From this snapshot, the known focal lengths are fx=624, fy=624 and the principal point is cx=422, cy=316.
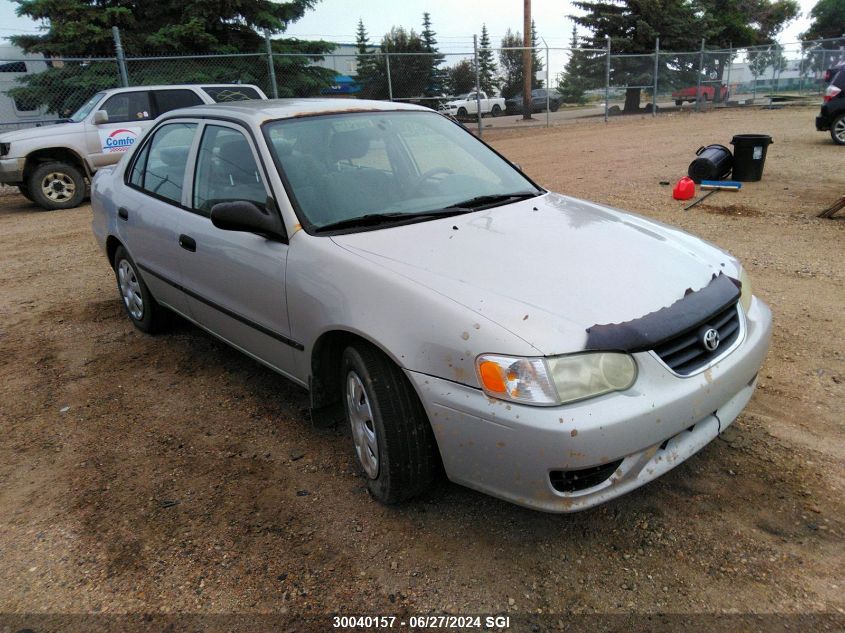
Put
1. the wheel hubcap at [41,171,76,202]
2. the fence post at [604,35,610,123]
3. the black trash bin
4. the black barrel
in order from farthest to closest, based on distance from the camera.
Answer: the fence post at [604,35,610,123]
the wheel hubcap at [41,171,76,202]
the black trash bin
the black barrel

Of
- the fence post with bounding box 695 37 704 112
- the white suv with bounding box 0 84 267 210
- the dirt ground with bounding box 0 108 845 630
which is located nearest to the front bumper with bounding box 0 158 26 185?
the white suv with bounding box 0 84 267 210

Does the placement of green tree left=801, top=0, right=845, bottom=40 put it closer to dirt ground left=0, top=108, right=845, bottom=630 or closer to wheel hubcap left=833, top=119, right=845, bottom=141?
wheel hubcap left=833, top=119, right=845, bottom=141

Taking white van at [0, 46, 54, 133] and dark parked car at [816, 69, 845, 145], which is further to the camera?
white van at [0, 46, 54, 133]

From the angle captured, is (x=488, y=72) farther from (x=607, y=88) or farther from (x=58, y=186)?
(x=58, y=186)

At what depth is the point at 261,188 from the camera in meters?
3.11

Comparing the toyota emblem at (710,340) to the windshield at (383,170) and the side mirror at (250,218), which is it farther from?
the side mirror at (250,218)

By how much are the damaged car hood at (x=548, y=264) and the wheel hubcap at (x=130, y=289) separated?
2585 mm

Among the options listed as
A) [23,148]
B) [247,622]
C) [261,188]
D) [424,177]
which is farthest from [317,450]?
[23,148]

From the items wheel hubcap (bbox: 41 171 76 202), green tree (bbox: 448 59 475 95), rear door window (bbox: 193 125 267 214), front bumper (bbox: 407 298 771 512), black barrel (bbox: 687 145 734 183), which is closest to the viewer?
front bumper (bbox: 407 298 771 512)

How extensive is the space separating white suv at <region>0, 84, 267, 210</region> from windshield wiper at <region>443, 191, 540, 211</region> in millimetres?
8637

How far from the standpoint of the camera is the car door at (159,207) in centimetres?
384

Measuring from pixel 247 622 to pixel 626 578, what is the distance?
1352 millimetres

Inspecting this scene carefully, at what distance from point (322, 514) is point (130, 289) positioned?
2.96m

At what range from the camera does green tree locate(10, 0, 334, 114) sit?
15.1 meters
